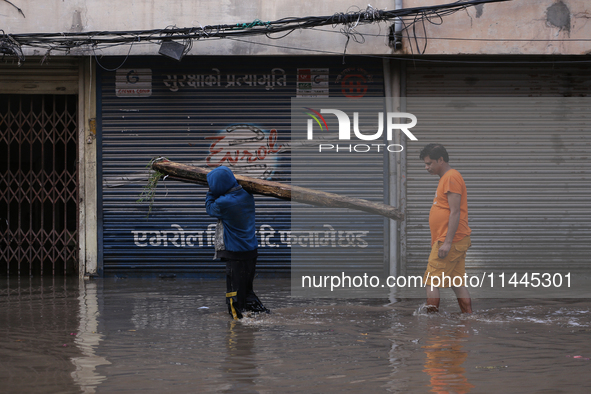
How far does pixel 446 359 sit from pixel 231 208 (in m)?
2.30

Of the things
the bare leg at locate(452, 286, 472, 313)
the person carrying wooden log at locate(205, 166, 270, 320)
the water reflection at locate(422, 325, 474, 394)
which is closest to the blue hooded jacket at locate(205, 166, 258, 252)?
the person carrying wooden log at locate(205, 166, 270, 320)

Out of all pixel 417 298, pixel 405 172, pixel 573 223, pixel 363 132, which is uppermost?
pixel 363 132

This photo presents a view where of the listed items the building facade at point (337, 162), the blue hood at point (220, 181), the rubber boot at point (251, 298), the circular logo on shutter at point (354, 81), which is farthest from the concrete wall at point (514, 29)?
the rubber boot at point (251, 298)

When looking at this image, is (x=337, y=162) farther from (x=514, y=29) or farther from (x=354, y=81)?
(x=514, y=29)

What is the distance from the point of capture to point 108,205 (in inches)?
373

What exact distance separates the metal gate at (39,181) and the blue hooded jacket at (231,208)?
15.4ft

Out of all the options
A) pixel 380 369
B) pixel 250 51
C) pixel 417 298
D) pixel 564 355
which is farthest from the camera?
pixel 250 51

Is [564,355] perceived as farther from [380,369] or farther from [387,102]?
[387,102]

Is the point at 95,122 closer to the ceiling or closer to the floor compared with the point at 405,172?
closer to the ceiling

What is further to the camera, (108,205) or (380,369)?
(108,205)

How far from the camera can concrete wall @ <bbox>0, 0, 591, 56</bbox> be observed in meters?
8.97

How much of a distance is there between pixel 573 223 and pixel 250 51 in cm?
530

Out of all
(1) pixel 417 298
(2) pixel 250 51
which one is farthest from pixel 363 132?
(1) pixel 417 298

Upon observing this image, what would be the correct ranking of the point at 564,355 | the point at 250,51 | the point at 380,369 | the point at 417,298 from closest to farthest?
the point at 380,369 < the point at 564,355 < the point at 417,298 < the point at 250,51
